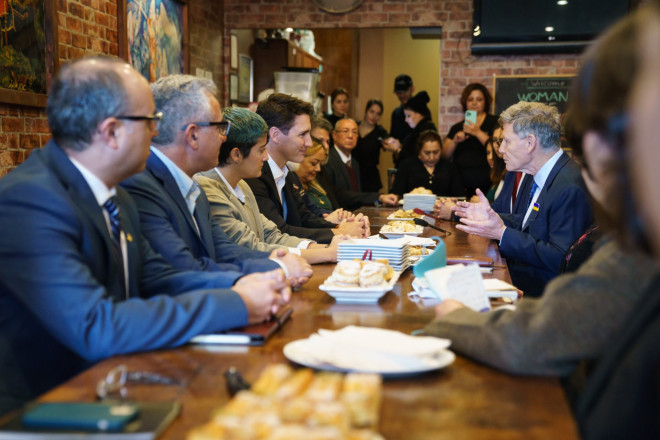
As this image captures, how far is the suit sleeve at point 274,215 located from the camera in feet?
12.5

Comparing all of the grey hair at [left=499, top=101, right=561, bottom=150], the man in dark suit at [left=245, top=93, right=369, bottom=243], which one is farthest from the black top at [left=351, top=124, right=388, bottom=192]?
the grey hair at [left=499, top=101, right=561, bottom=150]

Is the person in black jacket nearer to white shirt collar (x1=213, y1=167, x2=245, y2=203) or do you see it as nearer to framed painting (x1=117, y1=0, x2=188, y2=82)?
framed painting (x1=117, y1=0, x2=188, y2=82)

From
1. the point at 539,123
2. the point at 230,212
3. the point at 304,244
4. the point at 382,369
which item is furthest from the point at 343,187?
the point at 382,369

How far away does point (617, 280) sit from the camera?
128cm

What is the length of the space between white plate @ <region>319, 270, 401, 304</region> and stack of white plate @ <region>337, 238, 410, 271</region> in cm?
47

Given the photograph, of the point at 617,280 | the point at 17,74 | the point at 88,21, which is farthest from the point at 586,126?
the point at 88,21

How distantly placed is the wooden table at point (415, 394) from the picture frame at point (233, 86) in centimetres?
632

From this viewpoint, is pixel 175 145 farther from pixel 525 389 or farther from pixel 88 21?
pixel 88 21

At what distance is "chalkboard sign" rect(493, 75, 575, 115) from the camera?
7.29m

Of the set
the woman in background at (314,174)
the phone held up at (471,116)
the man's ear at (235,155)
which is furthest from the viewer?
the phone held up at (471,116)

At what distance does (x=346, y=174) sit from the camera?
6797 mm

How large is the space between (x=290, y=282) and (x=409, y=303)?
411 millimetres

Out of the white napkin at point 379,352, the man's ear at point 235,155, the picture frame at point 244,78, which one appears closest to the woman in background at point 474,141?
the picture frame at point 244,78

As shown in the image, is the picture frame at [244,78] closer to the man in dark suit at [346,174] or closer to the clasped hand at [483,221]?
the man in dark suit at [346,174]
